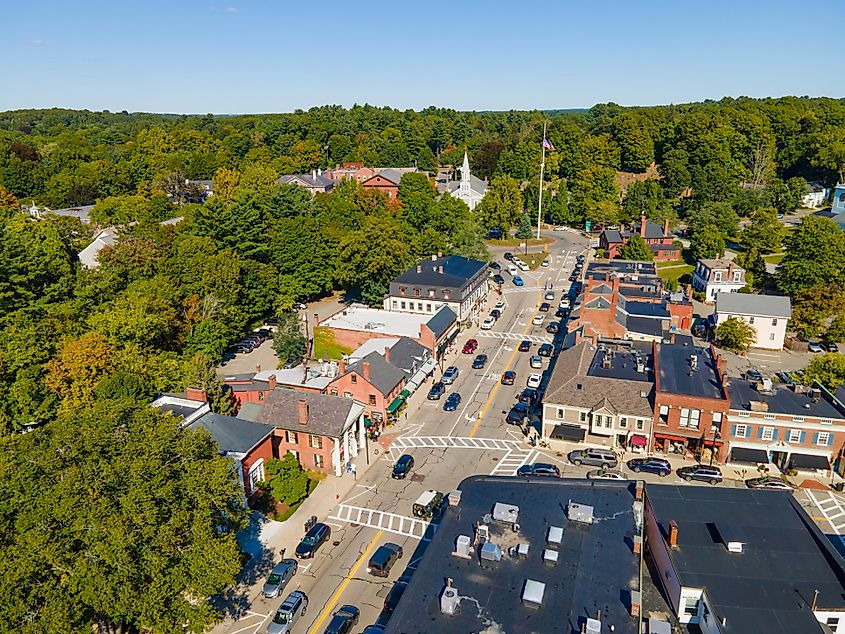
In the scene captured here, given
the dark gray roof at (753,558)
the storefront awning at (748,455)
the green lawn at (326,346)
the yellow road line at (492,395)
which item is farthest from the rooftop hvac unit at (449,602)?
the green lawn at (326,346)

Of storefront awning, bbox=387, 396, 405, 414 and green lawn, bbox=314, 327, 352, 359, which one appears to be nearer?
storefront awning, bbox=387, 396, 405, 414

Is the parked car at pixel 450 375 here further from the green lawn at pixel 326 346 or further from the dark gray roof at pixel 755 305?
the dark gray roof at pixel 755 305

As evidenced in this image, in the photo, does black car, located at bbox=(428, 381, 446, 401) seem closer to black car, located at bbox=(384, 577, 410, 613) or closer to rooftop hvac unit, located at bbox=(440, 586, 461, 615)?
black car, located at bbox=(384, 577, 410, 613)

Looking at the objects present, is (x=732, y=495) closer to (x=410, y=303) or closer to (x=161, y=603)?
(x=161, y=603)

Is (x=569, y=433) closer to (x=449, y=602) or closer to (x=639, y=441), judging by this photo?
(x=639, y=441)

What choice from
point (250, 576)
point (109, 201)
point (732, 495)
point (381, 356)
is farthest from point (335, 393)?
point (109, 201)

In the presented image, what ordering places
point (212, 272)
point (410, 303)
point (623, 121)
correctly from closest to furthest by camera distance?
point (212, 272) → point (410, 303) → point (623, 121)

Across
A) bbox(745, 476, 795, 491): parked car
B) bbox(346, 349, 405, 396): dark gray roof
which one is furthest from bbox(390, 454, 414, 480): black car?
bbox(745, 476, 795, 491): parked car
